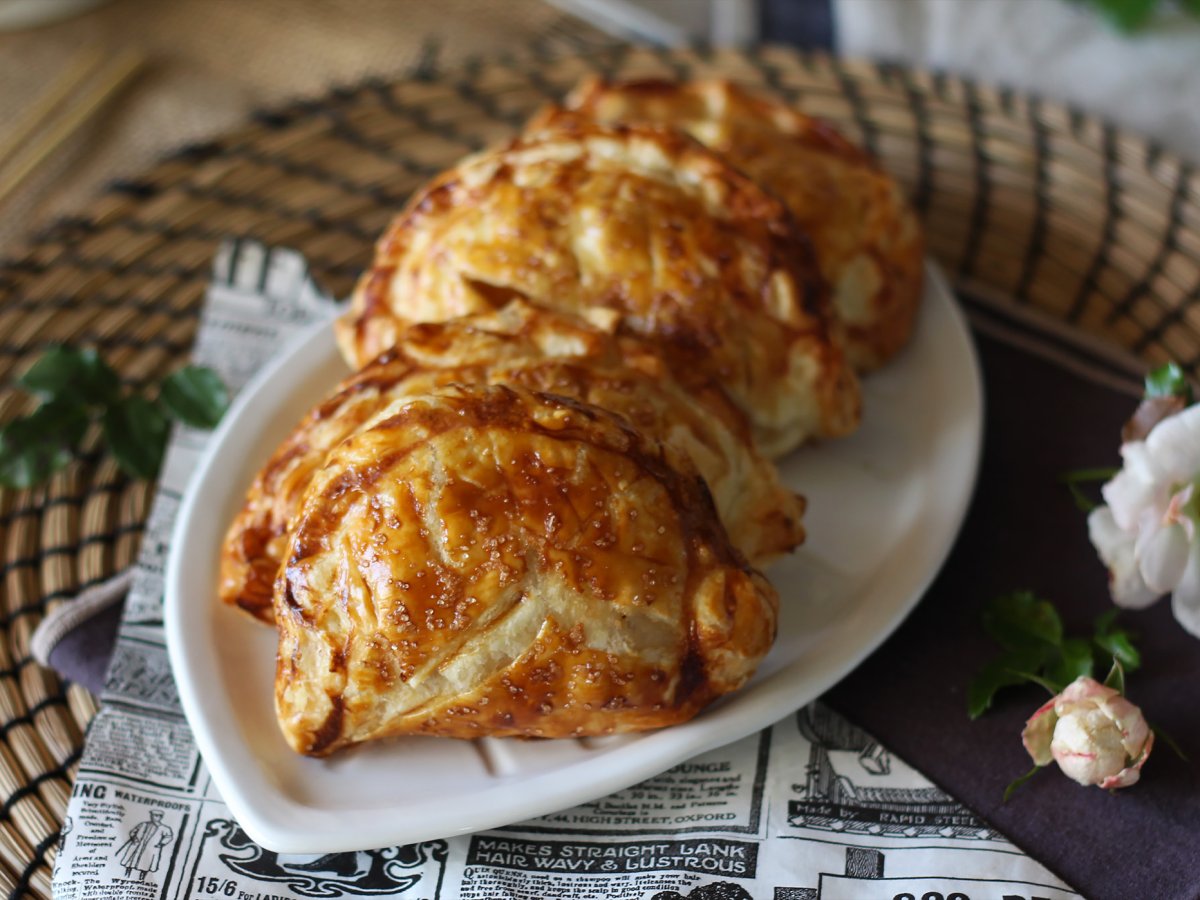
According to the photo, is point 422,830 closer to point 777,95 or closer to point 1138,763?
point 1138,763

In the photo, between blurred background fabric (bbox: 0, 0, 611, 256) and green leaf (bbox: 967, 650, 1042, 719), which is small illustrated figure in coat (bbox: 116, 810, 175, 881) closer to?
green leaf (bbox: 967, 650, 1042, 719)

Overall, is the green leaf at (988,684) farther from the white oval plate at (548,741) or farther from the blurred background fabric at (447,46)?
the blurred background fabric at (447,46)

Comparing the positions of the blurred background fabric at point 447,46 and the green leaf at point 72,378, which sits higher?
the green leaf at point 72,378

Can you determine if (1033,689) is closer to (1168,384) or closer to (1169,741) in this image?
(1169,741)

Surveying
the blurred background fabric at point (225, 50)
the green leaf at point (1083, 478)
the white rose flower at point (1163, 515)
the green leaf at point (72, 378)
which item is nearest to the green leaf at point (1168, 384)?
the white rose flower at point (1163, 515)

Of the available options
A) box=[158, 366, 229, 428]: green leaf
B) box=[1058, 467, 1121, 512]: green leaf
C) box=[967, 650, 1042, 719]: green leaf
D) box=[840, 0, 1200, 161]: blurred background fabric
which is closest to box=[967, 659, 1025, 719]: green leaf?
box=[967, 650, 1042, 719]: green leaf

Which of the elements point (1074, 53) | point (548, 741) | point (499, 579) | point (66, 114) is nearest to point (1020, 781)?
point (548, 741)
